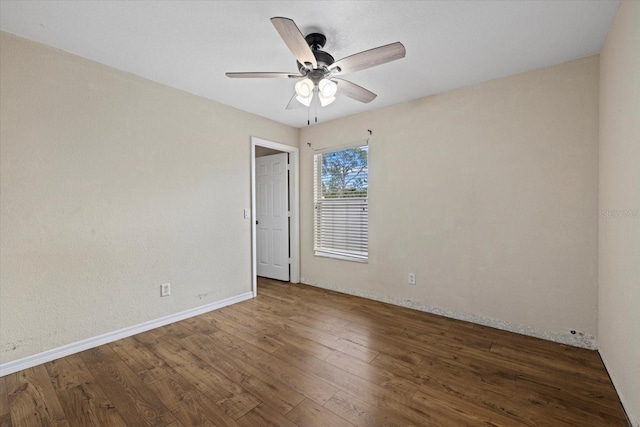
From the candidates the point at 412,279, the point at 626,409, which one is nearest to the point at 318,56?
the point at 412,279

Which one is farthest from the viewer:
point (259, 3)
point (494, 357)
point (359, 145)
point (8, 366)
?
point (359, 145)

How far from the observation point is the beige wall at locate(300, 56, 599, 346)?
2.34m

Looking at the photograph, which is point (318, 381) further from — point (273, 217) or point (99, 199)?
point (273, 217)

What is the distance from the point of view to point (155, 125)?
279cm

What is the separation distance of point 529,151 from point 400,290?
198cm

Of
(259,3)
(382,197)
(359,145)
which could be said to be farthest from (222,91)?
(382,197)

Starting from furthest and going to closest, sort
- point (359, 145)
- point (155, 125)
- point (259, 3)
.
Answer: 1. point (359, 145)
2. point (155, 125)
3. point (259, 3)

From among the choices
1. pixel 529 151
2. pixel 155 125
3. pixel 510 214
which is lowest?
pixel 510 214

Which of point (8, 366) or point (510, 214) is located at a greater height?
point (510, 214)

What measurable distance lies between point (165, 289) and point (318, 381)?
6.28 feet

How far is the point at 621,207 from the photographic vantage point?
1.71 metres

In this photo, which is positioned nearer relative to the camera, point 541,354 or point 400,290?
point 541,354

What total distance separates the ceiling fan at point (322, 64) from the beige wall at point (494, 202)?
125 cm

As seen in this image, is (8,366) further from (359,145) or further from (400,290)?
(359,145)
